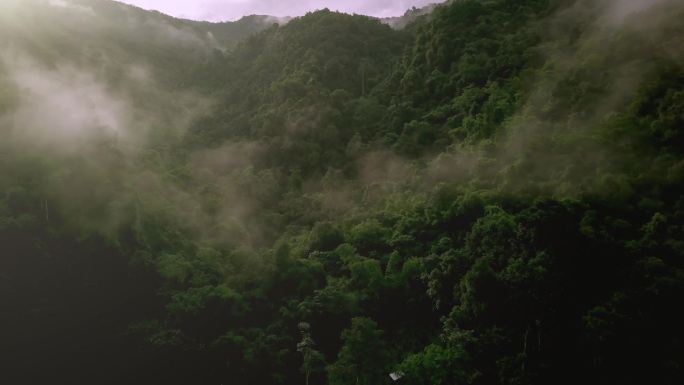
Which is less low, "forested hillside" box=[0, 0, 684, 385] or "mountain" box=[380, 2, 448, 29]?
"mountain" box=[380, 2, 448, 29]

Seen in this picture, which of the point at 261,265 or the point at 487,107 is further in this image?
the point at 487,107

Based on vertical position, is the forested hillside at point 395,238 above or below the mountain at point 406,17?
below

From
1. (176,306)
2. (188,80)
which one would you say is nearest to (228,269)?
(176,306)

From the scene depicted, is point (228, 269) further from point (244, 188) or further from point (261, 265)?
point (244, 188)

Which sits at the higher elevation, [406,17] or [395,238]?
[406,17]

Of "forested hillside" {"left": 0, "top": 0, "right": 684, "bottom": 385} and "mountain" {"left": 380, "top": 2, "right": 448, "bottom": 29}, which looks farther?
"mountain" {"left": 380, "top": 2, "right": 448, "bottom": 29}

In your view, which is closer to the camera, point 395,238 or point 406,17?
point 395,238

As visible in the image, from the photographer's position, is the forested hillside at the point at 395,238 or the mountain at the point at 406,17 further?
the mountain at the point at 406,17

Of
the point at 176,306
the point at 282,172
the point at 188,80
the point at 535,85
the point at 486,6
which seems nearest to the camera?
the point at 176,306
